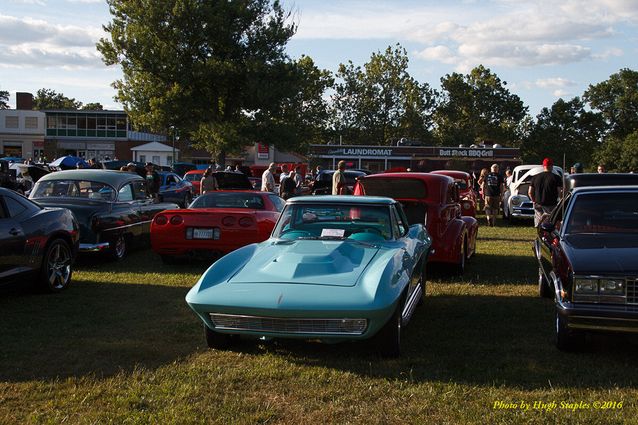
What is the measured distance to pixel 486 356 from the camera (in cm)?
550

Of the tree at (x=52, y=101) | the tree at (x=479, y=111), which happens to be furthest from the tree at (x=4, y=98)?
the tree at (x=479, y=111)

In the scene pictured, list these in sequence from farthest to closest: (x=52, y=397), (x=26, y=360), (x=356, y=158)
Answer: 1. (x=356, y=158)
2. (x=26, y=360)
3. (x=52, y=397)

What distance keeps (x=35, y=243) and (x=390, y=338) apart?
15.6ft

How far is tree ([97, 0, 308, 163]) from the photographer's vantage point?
120ft

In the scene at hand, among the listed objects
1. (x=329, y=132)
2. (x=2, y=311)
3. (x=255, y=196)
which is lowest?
(x=2, y=311)

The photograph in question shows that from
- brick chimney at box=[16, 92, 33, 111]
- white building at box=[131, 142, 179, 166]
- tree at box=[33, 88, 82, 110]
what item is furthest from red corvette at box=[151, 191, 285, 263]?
tree at box=[33, 88, 82, 110]

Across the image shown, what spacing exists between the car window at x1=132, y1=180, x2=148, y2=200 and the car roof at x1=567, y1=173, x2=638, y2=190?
7142 millimetres

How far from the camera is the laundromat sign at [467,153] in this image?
4075cm

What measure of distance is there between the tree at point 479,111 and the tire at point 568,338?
73136mm

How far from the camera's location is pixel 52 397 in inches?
175

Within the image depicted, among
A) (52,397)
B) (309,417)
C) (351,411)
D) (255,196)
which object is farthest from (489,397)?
(255,196)

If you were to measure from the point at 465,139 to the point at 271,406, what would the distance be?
246 feet

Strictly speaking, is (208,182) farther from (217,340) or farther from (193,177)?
(217,340)

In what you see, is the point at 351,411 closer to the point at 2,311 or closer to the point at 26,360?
the point at 26,360
